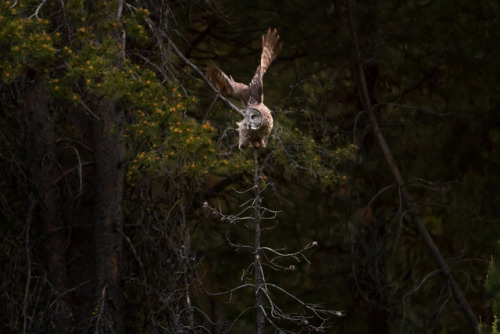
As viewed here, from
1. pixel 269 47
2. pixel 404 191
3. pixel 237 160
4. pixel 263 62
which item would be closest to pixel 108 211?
pixel 237 160

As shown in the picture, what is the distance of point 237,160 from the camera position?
25.3 ft

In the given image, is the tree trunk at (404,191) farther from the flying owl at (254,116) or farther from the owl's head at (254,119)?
the owl's head at (254,119)

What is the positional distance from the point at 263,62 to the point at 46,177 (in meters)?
3.95

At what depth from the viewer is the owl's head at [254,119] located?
5238 mm

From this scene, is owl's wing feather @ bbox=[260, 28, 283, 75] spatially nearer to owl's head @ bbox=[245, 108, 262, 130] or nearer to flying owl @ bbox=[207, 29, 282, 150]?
flying owl @ bbox=[207, 29, 282, 150]

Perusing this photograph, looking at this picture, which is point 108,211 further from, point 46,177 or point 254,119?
point 254,119

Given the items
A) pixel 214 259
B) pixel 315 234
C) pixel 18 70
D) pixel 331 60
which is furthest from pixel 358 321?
pixel 18 70

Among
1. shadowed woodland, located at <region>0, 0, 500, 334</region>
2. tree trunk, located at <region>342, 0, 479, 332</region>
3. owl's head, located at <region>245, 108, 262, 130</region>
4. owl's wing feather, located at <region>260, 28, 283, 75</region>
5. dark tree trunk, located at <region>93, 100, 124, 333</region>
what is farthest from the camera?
tree trunk, located at <region>342, 0, 479, 332</region>

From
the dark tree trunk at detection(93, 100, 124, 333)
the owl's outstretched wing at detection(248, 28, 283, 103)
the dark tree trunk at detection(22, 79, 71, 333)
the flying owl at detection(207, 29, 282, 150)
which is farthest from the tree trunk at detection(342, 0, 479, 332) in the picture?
the flying owl at detection(207, 29, 282, 150)

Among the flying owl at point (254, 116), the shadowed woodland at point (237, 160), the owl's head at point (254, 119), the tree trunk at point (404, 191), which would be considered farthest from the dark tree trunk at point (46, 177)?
the owl's head at point (254, 119)

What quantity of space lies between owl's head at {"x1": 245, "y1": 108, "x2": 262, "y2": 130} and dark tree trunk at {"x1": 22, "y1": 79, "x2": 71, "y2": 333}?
3.93 m

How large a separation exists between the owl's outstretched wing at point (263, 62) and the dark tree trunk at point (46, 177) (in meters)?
3.34

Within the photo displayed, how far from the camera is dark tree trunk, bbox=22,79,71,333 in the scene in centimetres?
892

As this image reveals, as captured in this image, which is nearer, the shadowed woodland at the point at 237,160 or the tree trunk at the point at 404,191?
the shadowed woodland at the point at 237,160
